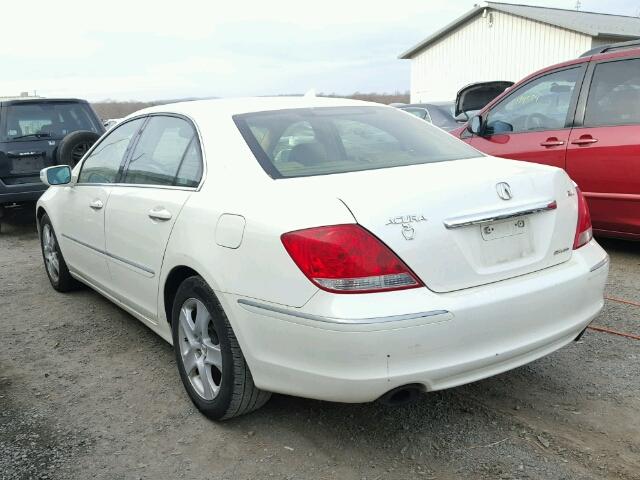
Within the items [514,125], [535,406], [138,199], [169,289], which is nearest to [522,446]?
[535,406]

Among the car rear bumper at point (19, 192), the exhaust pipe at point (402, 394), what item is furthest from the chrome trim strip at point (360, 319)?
the car rear bumper at point (19, 192)

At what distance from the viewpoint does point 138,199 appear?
361cm

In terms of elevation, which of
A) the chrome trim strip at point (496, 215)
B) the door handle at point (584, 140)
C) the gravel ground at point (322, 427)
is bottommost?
the gravel ground at point (322, 427)

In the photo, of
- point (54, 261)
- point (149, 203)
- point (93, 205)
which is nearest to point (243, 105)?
point (149, 203)

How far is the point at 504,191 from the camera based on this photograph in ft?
8.83

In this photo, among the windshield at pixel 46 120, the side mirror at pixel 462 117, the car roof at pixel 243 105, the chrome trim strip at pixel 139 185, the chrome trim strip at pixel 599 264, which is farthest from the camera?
the side mirror at pixel 462 117

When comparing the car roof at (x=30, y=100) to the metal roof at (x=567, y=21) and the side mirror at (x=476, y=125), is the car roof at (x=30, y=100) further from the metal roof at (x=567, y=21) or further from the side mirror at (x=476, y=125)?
the metal roof at (x=567, y=21)

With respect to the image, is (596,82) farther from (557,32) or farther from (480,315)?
(557,32)

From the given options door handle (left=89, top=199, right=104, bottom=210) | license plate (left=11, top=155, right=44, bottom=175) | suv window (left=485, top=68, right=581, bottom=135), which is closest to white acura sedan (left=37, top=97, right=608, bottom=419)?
door handle (left=89, top=199, right=104, bottom=210)

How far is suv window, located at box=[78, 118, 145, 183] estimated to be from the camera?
413cm

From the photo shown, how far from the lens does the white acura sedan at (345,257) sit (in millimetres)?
2408

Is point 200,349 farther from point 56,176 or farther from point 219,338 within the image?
point 56,176

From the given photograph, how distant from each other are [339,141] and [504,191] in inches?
37.7

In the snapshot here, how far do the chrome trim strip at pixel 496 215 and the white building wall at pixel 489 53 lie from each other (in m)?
21.5
